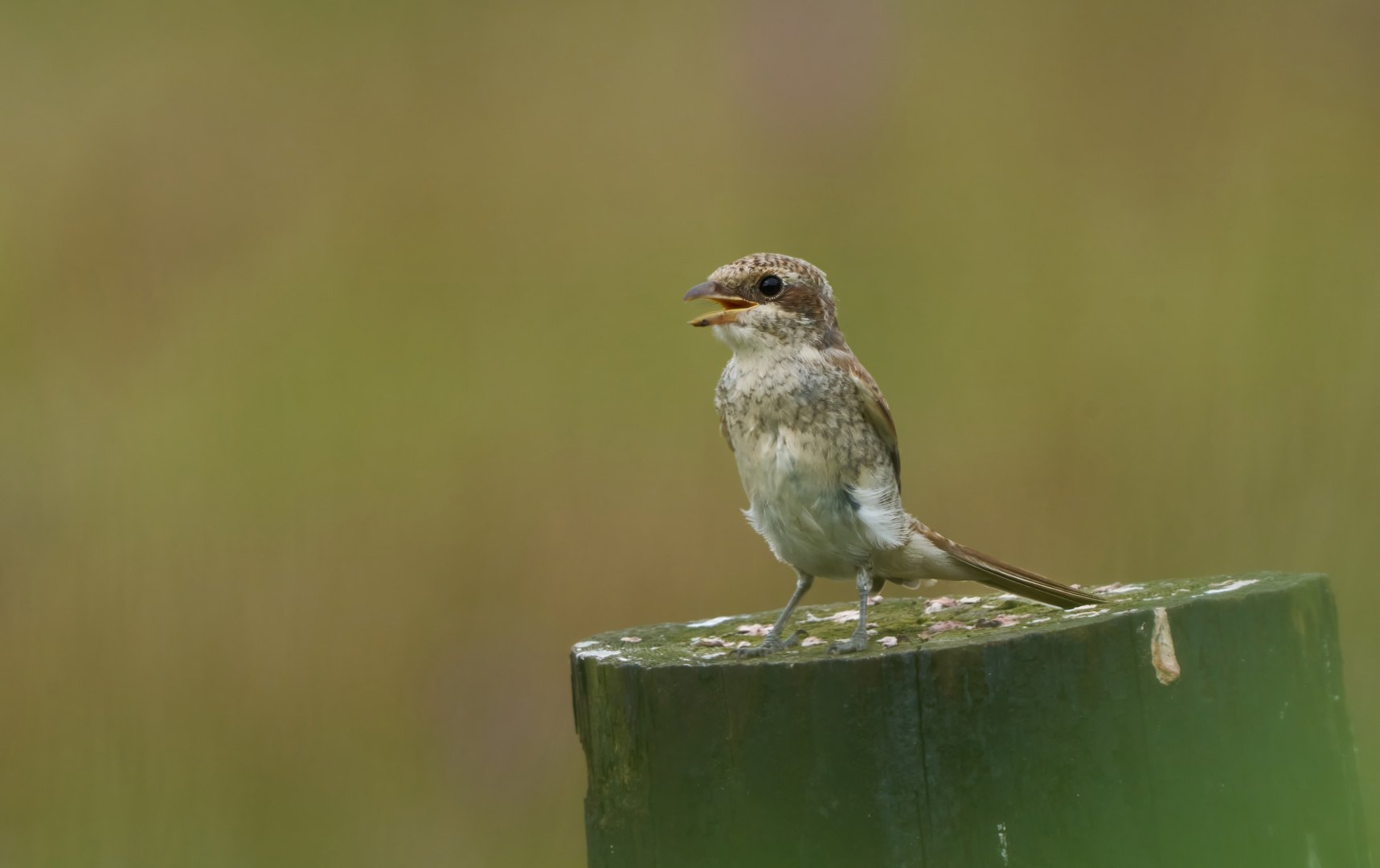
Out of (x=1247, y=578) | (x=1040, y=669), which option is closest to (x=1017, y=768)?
(x=1040, y=669)

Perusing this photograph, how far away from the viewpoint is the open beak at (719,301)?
3293 millimetres

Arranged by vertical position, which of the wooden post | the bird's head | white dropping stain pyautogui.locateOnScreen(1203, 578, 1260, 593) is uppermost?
the bird's head

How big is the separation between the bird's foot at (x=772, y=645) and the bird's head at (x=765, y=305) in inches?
33.4

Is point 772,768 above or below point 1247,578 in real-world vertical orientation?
below

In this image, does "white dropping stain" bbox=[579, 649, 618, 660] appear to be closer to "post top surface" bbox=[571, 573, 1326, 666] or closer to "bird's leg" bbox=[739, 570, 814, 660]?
"post top surface" bbox=[571, 573, 1326, 666]

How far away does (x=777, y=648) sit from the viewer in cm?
302

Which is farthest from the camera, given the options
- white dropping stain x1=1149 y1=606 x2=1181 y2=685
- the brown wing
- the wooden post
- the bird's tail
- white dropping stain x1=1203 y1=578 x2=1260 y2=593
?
the brown wing

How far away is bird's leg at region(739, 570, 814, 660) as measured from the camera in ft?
9.51

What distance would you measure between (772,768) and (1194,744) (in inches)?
35.6

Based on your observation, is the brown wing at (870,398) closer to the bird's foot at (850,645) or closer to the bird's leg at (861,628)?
the bird's leg at (861,628)

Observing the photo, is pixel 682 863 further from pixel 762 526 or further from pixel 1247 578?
pixel 1247 578

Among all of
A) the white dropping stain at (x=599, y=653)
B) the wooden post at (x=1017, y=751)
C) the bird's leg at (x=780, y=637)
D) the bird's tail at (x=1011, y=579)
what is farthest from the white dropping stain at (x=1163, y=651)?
the white dropping stain at (x=599, y=653)

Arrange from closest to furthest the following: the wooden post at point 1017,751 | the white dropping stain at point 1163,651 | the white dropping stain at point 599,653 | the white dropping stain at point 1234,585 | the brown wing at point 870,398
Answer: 1. the wooden post at point 1017,751
2. the white dropping stain at point 1163,651
3. the white dropping stain at point 1234,585
4. the white dropping stain at point 599,653
5. the brown wing at point 870,398

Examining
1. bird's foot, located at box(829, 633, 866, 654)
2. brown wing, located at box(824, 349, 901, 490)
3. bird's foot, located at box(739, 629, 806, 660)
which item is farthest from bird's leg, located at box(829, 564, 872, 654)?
brown wing, located at box(824, 349, 901, 490)
